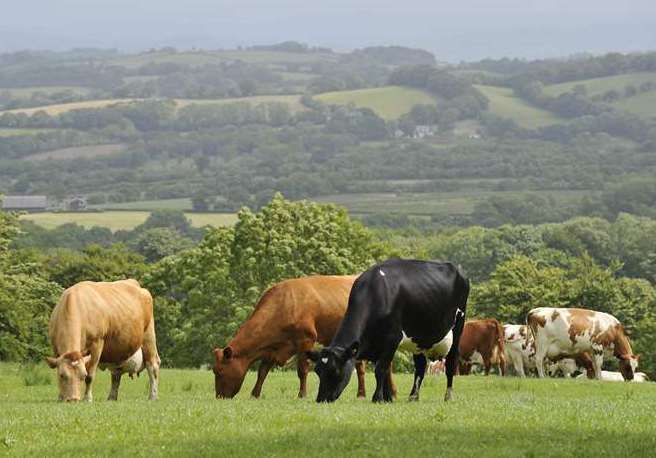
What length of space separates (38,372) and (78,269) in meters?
61.4

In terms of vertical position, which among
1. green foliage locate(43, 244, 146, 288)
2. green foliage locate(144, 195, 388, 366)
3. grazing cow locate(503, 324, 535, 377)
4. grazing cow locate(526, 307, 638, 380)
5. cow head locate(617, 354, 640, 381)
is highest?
grazing cow locate(526, 307, 638, 380)

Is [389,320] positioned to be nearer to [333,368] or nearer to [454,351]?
[333,368]

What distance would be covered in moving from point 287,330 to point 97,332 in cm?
385

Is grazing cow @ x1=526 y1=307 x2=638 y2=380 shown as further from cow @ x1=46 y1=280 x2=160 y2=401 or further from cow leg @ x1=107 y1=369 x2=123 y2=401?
cow leg @ x1=107 y1=369 x2=123 y2=401

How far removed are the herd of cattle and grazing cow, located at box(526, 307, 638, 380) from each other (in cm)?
1620

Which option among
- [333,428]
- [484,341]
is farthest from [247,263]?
[333,428]

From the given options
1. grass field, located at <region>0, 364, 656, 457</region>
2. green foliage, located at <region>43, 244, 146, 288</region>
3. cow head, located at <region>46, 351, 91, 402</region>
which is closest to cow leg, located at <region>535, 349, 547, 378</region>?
grass field, located at <region>0, 364, 656, 457</region>

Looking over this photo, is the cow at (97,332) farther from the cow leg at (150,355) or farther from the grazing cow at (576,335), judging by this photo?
the grazing cow at (576,335)

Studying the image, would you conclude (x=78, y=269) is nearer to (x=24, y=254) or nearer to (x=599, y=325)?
(x=24, y=254)

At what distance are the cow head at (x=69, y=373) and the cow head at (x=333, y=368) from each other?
4367 millimetres

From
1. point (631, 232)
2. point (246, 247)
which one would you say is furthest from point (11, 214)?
point (631, 232)

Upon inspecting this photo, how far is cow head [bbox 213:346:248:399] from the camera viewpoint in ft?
94.1

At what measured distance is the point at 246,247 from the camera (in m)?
69.9

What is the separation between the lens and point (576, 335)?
4366 cm
